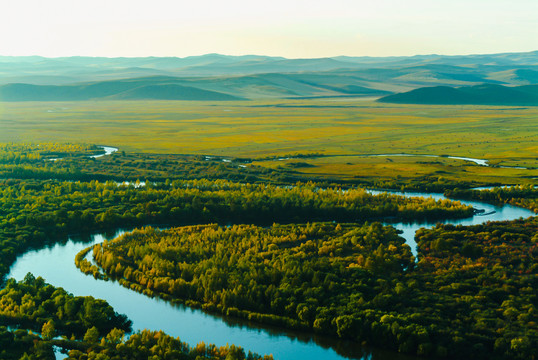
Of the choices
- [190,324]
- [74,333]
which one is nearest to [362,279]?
[190,324]

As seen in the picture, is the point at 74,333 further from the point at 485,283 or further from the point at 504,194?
Result: the point at 504,194

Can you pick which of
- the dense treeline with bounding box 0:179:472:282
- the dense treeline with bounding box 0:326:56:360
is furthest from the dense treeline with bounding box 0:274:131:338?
the dense treeline with bounding box 0:179:472:282

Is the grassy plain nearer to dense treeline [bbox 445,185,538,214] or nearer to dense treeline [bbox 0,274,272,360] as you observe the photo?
dense treeline [bbox 445,185,538,214]

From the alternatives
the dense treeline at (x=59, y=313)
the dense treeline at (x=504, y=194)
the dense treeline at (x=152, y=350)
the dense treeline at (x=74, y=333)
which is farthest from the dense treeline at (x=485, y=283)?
the dense treeline at (x=59, y=313)

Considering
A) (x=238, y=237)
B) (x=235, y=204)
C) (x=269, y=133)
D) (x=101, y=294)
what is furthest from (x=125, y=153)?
(x=101, y=294)

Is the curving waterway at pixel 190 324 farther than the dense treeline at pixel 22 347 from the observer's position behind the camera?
Yes

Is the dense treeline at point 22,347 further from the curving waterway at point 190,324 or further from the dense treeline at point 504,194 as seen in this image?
the dense treeline at point 504,194
